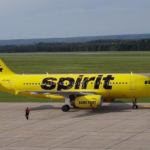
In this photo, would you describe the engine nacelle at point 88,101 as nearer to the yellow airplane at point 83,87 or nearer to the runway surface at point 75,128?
the yellow airplane at point 83,87

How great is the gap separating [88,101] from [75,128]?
9.14 metres

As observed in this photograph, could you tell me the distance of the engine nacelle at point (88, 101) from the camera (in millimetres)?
50244

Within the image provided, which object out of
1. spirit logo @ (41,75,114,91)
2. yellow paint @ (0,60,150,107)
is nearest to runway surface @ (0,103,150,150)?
→ yellow paint @ (0,60,150,107)

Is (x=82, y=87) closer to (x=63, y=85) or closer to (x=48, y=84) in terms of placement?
(x=63, y=85)

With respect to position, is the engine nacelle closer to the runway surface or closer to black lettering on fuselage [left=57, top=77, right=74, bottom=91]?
the runway surface

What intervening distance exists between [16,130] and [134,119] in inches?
466

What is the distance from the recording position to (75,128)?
41.8m

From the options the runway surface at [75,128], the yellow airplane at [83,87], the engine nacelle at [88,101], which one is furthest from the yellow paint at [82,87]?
the runway surface at [75,128]

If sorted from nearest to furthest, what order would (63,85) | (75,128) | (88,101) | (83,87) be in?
(75,128) → (88,101) → (83,87) → (63,85)

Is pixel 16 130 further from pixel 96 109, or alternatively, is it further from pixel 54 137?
pixel 96 109

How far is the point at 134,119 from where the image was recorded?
4528 cm

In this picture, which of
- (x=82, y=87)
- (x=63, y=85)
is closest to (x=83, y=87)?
(x=82, y=87)

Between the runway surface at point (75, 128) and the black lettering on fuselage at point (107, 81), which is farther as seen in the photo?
the black lettering on fuselage at point (107, 81)

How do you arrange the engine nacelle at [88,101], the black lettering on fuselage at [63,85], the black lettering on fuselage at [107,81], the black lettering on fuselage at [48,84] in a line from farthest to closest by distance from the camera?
the black lettering on fuselage at [48,84]
the black lettering on fuselage at [63,85]
the black lettering on fuselage at [107,81]
the engine nacelle at [88,101]
